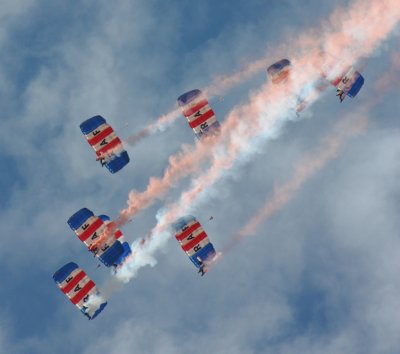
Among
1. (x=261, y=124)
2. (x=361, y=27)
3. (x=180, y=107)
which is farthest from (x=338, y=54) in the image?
(x=180, y=107)

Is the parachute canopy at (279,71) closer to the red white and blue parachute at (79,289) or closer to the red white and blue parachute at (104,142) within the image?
the red white and blue parachute at (104,142)

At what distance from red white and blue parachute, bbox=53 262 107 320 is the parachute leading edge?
11.6m

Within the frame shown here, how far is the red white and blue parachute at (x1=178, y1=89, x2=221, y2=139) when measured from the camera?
88125mm

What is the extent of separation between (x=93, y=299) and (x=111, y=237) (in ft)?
24.4

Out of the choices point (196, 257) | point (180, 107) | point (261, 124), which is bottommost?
point (196, 257)

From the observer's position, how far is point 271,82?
90062 millimetres

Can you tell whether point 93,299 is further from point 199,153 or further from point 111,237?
point 199,153

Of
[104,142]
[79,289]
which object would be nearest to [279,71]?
[104,142]

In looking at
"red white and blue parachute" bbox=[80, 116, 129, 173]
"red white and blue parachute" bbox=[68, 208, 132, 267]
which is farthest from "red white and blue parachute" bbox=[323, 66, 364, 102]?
"red white and blue parachute" bbox=[68, 208, 132, 267]

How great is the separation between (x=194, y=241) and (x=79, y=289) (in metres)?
14.2

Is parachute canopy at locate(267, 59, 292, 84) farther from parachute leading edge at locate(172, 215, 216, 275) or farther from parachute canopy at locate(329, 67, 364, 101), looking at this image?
parachute leading edge at locate(172, 215, 216, 275)

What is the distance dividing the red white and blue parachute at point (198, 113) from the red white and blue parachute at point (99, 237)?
14711 mm

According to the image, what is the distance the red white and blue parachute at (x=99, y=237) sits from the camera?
8888 centimetres

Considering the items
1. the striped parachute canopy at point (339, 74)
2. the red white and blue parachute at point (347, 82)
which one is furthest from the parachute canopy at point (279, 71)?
the red white and blue parachute at point (347, 82)
